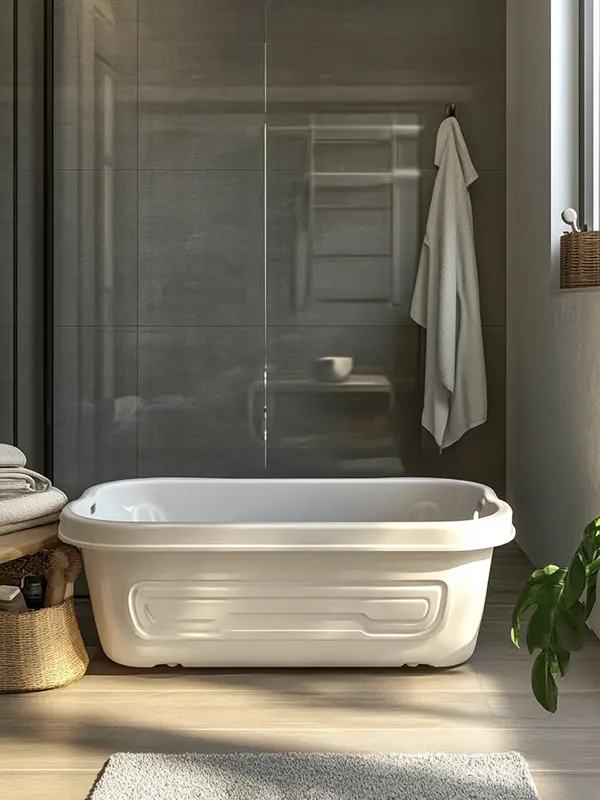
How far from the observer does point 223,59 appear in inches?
170

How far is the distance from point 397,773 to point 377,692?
1.77ft

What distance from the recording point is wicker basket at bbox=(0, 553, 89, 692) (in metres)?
2.66

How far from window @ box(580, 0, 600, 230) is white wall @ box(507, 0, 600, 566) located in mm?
46

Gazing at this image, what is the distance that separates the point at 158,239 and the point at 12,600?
7.00 ft

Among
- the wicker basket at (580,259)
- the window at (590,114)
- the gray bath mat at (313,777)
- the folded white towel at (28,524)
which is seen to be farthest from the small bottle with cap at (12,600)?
the window at (590,114)

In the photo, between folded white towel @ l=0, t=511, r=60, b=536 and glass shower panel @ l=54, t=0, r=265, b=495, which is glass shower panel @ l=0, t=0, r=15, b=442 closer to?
glass shower panel @ l=54, t=0, r=265, b=495

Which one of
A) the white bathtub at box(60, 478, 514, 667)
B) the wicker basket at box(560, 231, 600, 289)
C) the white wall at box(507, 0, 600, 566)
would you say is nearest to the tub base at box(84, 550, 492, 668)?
the white bathtub at box(60, 478, 514, 667)

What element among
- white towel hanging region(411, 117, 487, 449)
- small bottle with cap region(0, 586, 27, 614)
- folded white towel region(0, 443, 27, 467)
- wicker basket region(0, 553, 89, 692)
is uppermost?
white towel hanging region(411, 117, 487, 449)

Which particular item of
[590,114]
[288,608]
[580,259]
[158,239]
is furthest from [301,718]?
[158,239]

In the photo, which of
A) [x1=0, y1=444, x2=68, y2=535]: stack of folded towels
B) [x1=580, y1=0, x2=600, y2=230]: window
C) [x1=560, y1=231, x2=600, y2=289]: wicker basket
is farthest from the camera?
[x1=580, y1=0, x2=600, y2=230]: window

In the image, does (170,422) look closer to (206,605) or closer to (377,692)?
(206,605)

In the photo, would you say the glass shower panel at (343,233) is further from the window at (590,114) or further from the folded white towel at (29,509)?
the folded white towel at (29,509)

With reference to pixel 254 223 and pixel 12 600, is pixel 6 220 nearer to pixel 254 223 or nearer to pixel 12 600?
pixel 254 223

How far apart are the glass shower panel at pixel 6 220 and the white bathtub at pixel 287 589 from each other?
112 cm
